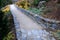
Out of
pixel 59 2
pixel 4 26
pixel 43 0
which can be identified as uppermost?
pixel 4 26

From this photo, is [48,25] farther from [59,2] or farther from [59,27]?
[59,2]

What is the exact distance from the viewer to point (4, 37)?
8906 mm

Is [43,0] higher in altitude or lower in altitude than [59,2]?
lower

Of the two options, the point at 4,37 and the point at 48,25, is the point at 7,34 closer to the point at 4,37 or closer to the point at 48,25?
the point at 4,37

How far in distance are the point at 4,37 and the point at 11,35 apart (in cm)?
45

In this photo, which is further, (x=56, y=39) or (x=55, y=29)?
(x=55, y=29)

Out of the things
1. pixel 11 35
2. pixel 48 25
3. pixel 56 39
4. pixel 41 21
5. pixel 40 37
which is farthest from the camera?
pixel 41 21

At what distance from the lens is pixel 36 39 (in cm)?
813

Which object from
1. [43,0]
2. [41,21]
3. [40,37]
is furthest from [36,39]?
[43,0]

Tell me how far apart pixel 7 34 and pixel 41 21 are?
3029mm

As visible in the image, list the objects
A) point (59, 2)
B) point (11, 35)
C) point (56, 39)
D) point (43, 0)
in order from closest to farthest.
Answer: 1. point (56, 39)
2. point (11, 35)
3. point (59, 2)
4. point (43, 0)

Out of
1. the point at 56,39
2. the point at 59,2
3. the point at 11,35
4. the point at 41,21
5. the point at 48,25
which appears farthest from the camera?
the point at 59,2

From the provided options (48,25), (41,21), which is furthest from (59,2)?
(48,25)

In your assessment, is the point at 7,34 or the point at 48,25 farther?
the point at 48,25
